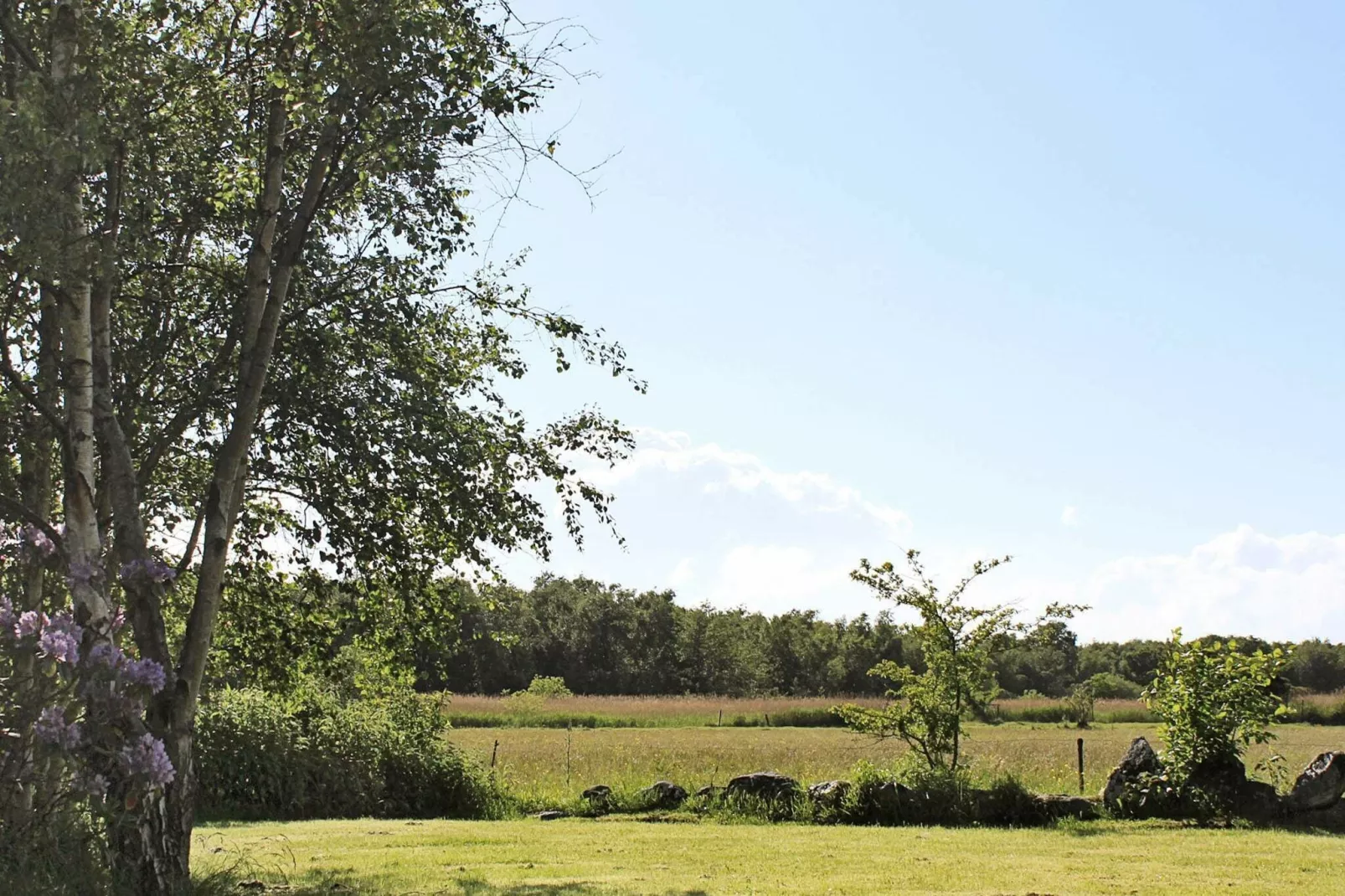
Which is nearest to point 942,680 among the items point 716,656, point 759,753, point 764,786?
point 764,786

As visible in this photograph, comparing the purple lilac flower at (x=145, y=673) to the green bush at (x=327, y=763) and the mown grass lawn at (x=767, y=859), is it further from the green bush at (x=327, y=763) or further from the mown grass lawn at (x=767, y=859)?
the green bush at (x=327, y=763)

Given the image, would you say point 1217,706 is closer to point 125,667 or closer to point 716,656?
point 125,667

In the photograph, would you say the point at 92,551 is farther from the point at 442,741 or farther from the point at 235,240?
the point at 442,741

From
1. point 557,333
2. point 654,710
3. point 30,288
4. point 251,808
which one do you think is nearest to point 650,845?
point 557,333

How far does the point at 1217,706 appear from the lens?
51.2 feet

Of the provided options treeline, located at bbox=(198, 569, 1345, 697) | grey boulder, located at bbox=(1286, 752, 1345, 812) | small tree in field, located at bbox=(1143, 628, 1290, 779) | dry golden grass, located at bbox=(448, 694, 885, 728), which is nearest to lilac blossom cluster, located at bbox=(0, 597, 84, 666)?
small tree in field, located at bbox=(1143, 628, 1290, 779)

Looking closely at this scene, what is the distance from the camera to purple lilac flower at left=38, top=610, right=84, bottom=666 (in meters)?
6.44

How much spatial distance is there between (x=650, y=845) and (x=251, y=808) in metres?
7.21

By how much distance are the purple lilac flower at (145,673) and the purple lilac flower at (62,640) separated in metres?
0.39

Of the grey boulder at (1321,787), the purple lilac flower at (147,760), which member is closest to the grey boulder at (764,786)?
the grey boulder at (1321,787)

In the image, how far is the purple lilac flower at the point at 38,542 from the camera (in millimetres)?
7543

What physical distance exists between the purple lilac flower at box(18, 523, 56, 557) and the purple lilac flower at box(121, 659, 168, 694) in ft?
3.73

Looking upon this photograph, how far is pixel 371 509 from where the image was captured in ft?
31.1

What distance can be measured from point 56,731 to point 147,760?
56 centimetres
